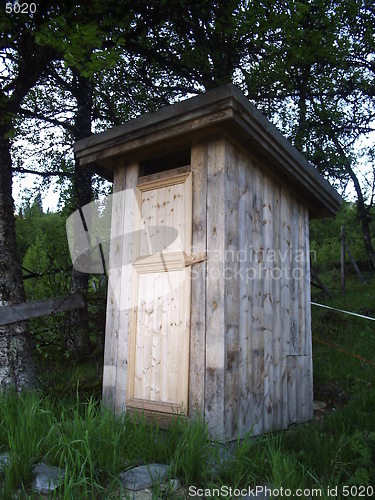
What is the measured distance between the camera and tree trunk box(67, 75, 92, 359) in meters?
7.59

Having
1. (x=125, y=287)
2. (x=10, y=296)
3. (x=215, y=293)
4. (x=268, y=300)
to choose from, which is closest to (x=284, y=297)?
(x=268, y=300)

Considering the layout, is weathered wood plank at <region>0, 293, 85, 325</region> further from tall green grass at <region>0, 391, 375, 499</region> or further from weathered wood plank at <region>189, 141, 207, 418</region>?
weathered wood plank at <region>189, 141, 207, 418</region>

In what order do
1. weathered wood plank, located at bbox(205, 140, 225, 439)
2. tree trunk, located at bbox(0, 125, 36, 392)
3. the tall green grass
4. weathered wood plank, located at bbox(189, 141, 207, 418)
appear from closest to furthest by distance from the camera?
the tall green grass → weathered wood plank, located at bbox(205, 140, 225, 439) → weathered wood plank, located at bbox(189, 141, 207, 418) → tree trunk, located at bbox(0, 125, 36, 392)

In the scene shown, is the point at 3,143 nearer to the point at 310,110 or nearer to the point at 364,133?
the point at 310,110

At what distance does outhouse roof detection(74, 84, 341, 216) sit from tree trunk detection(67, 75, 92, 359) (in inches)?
102

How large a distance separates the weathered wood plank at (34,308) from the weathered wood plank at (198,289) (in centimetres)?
198

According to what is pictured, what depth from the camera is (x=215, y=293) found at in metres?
4.16

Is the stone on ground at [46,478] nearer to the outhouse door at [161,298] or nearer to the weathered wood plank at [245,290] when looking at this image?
the outhouse door at [161,298]

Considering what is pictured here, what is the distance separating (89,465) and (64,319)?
5097mm

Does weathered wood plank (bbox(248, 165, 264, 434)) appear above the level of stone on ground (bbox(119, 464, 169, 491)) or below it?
above

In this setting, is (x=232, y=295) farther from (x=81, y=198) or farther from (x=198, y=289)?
(x=81, y=198)

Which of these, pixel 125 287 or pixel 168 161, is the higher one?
pixel 168 161

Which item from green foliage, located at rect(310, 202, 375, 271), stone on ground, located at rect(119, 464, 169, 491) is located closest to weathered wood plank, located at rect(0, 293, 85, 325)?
stone on ground, located at rect(119, 464, 169, 491)

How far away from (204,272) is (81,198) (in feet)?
14.9
